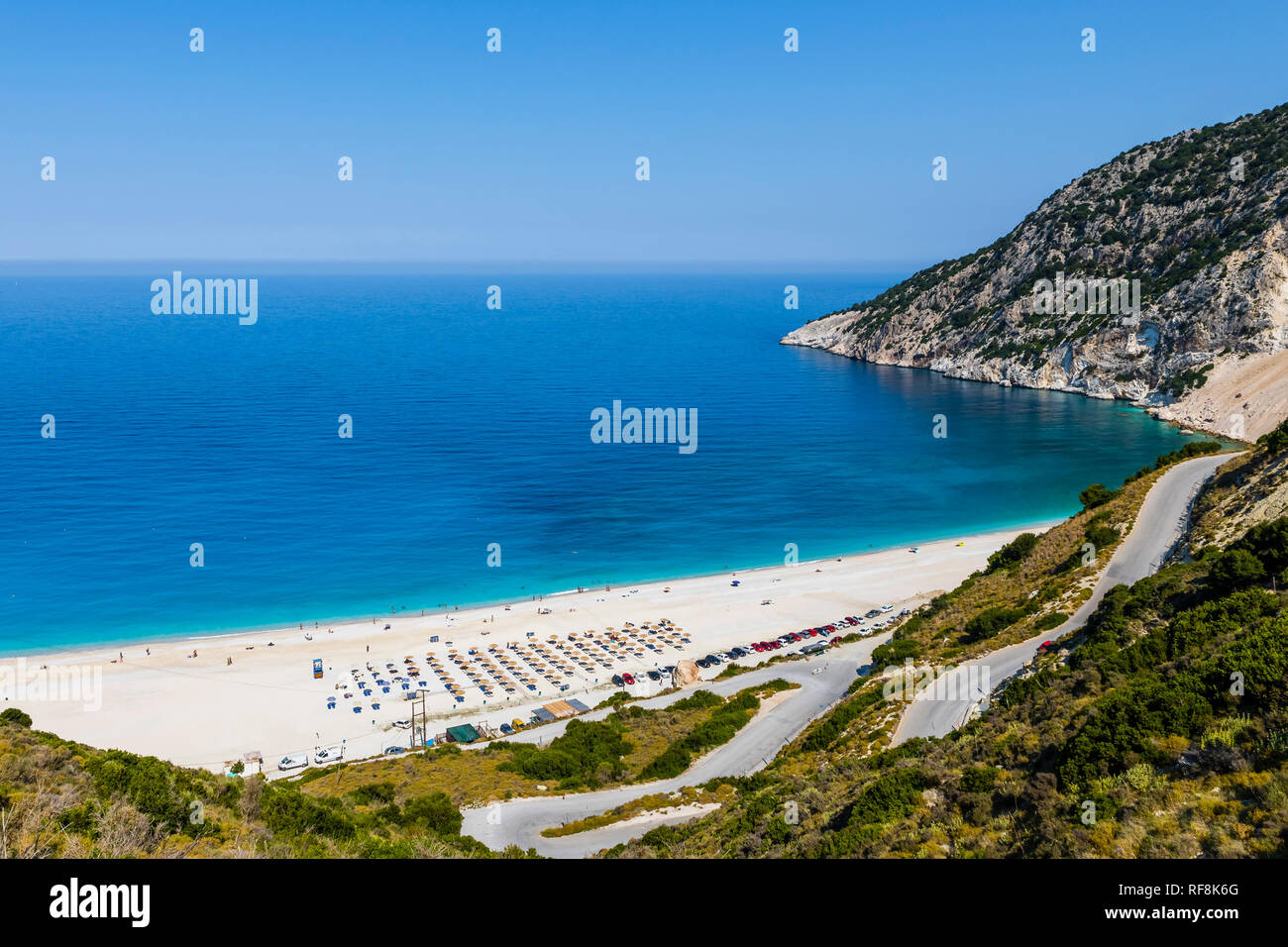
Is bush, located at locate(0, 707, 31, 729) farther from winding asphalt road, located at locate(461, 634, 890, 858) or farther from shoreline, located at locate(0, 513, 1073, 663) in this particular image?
shoreline, located at locate(0, 513, 1073, 663)

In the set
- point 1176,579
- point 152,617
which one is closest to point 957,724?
point 1176,579

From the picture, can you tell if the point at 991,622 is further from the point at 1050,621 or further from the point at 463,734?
the point at 463,734

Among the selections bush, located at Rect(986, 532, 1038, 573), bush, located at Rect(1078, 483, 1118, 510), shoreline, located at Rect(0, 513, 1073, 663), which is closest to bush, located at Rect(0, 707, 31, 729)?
shoreline, located at Rect(0, 513, 1073, 663)

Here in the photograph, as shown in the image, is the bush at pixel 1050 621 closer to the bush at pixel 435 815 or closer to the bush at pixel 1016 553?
the bush at pixel 1016 553

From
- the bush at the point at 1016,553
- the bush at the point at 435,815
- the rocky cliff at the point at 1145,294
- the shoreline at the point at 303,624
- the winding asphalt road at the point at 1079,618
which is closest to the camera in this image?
the bush at the point at 435,815

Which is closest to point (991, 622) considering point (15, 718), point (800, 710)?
point (800, 710)

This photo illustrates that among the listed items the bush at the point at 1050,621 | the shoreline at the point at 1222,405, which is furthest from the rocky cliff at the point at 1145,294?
the bush at the point at 1050,621
